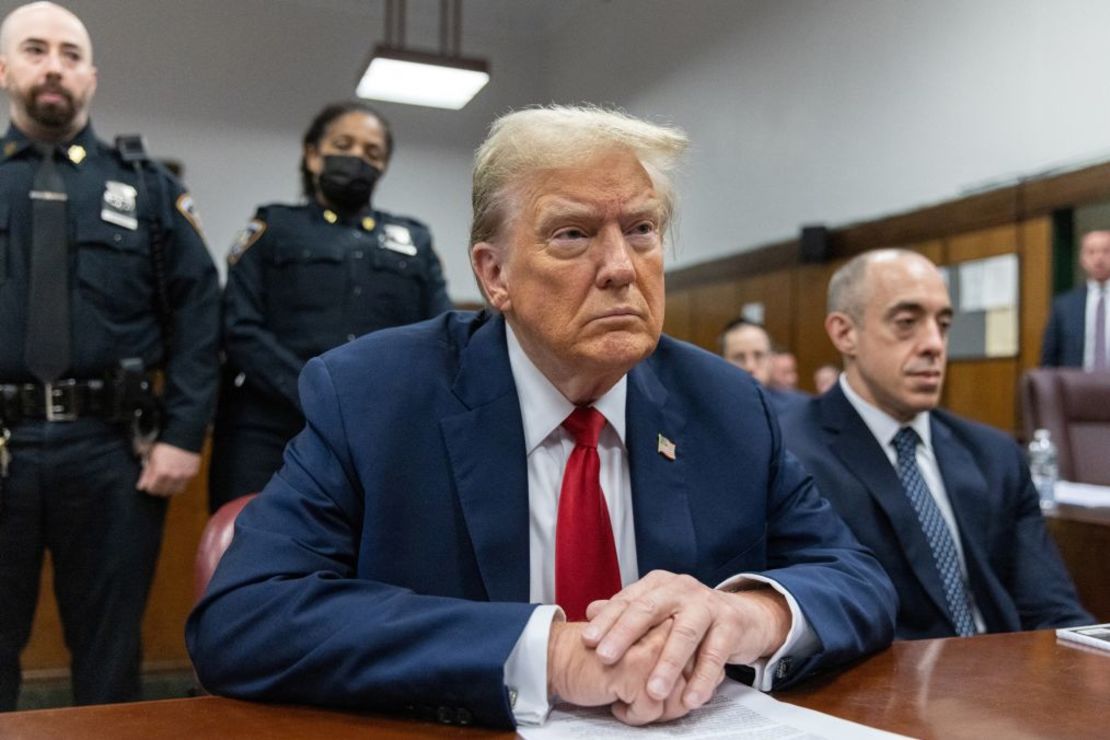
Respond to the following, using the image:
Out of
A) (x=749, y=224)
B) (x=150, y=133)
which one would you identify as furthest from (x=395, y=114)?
(x=749, y=224)

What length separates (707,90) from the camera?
8.68 meters

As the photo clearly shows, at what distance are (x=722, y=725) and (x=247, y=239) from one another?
2377 millimetres

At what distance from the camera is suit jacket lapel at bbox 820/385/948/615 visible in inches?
79.2

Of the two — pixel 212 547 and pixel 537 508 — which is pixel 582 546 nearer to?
pixel 537 508

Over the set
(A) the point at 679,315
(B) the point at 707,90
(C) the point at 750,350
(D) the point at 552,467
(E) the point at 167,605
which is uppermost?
(B) the point at 707,90

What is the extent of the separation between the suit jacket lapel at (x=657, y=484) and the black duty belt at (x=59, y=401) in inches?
58.0

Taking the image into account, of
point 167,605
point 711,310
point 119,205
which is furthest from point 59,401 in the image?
point 711,310

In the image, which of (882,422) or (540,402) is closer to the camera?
(540,402)

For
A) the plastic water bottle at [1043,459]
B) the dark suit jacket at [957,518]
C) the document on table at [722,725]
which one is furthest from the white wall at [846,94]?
the document on table at [722,725]

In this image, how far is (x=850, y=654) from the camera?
45.6 inches

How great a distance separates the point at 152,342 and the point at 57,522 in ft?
1.60

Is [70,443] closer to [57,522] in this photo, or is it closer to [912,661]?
→ [57,522]

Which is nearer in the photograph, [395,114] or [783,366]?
[783,366]

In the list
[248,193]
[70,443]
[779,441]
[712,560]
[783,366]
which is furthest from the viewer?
[248,193]
